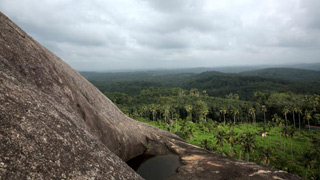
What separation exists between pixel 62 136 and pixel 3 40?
9196mm

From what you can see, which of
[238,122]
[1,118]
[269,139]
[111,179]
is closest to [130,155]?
[111,179]

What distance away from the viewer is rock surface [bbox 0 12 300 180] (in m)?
7.25

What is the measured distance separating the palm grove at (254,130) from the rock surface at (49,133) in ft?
111

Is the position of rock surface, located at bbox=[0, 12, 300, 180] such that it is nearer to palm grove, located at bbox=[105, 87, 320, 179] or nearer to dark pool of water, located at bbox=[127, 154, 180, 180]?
dark pool of water, located at bbox=[127, 154, 180, 180]

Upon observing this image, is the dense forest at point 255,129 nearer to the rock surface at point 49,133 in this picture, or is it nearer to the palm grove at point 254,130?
the palm grove at point 254,130

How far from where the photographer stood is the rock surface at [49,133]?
725 centimetres

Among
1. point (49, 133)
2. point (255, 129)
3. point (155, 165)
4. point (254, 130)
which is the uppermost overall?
point (49, 133)

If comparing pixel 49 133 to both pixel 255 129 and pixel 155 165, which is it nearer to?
pixel 155 165

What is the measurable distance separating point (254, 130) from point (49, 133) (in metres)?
100

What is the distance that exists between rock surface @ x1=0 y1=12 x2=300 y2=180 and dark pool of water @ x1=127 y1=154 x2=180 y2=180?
2.35m

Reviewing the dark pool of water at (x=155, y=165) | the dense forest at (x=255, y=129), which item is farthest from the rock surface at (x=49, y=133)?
the dense forest at (x=255, y=129)

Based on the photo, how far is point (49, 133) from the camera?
8.80 m

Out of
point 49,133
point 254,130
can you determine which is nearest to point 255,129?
point 254,130

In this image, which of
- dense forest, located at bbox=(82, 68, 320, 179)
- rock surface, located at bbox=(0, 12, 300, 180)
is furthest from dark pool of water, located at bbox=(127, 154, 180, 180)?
dense forest, located at bbox=(82, 68, 320, 179)
